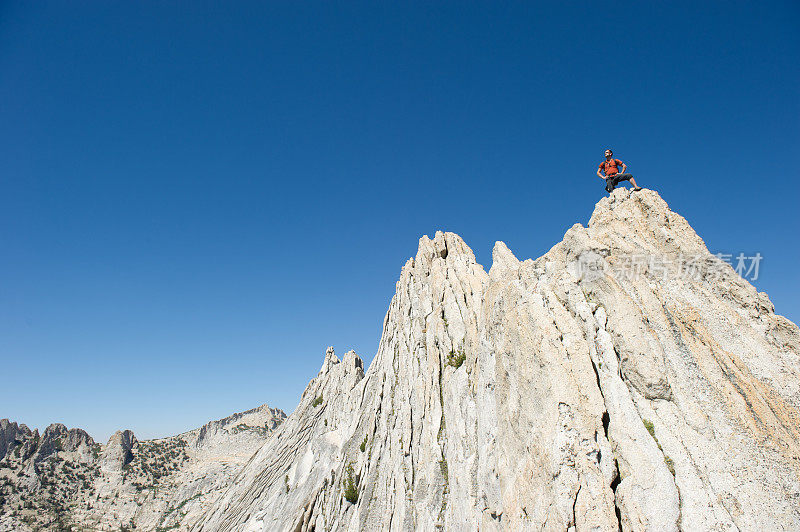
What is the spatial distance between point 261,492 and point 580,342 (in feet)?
182

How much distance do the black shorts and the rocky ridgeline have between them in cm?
12582

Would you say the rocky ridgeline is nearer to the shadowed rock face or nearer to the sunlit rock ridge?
the sunlit rock ridge

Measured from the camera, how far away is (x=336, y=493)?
36.5 m

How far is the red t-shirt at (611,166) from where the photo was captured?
1806 cm

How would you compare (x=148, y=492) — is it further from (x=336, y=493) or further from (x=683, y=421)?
(x=683, y=421)

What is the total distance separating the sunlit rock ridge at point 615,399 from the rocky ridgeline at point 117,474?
112130 mm

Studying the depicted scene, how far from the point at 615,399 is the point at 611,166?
11764mm

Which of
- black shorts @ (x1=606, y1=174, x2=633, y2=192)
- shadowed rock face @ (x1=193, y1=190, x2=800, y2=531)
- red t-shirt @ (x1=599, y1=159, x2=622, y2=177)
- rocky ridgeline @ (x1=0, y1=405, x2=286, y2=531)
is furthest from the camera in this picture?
rocky ridgeline @ (x1=0, y1=405, x2=286, y2=531)

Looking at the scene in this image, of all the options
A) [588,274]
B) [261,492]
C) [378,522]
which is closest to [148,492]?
[261,492]

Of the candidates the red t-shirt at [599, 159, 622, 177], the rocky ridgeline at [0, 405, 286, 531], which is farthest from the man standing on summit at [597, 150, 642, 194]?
the rocky ridgeline at [0, 405, 286, 531]

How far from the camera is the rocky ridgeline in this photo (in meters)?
113

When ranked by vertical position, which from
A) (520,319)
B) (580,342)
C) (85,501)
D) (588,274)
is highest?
(588,274)

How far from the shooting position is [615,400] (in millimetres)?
13375

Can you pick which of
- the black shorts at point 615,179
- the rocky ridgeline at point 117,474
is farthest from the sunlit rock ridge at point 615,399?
the rocky ridgeline at point 117,474
